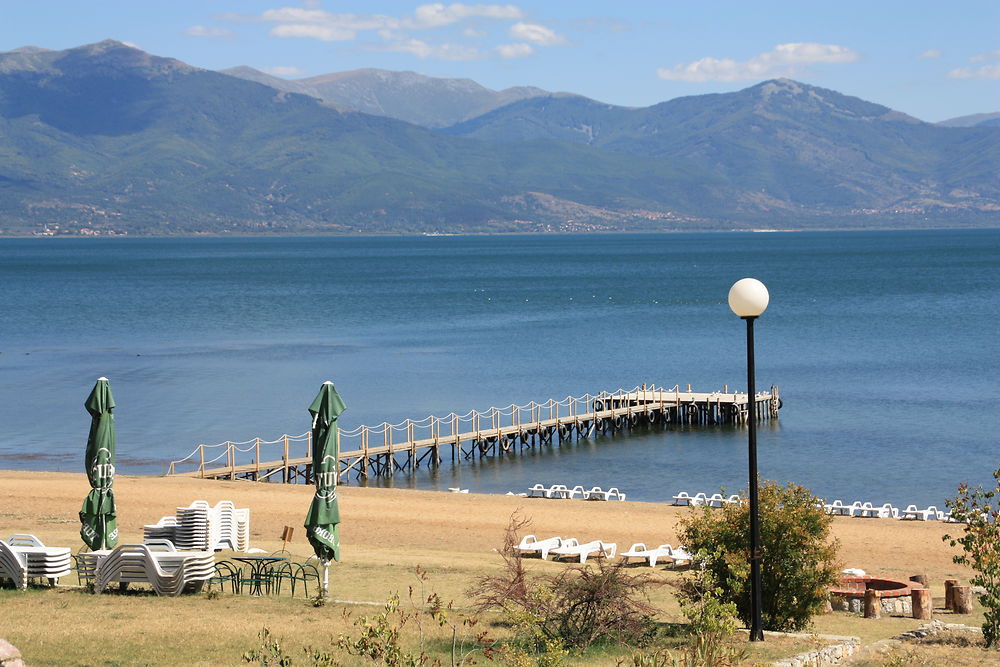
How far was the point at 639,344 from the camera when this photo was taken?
7594 cm

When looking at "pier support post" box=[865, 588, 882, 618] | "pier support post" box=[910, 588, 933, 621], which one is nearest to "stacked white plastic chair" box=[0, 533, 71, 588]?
"pier support post" box=[865, 588, 882, 618]

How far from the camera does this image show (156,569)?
15.0 meters

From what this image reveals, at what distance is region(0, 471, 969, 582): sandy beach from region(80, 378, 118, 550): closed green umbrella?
2.20m

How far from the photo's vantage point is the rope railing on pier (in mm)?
37250

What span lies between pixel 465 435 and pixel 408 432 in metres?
2.20

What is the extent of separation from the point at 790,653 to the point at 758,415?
37.2 meters

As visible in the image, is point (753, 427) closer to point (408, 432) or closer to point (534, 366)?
point (408, 432)

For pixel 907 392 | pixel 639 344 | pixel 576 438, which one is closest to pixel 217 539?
pixel 576 438

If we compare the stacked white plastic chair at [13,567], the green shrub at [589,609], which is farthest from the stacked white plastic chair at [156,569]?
the green shrub at [589,609]

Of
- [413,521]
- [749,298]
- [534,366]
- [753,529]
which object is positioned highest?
[749,298]

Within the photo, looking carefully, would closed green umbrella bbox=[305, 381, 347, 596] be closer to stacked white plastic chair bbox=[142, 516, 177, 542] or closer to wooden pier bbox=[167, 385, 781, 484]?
stacked white plastic chair bbox=[142, 516, 177, 542]

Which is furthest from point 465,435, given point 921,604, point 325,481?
point 921,604

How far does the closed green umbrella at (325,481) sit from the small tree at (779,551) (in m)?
4.59

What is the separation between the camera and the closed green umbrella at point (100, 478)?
17.6m
